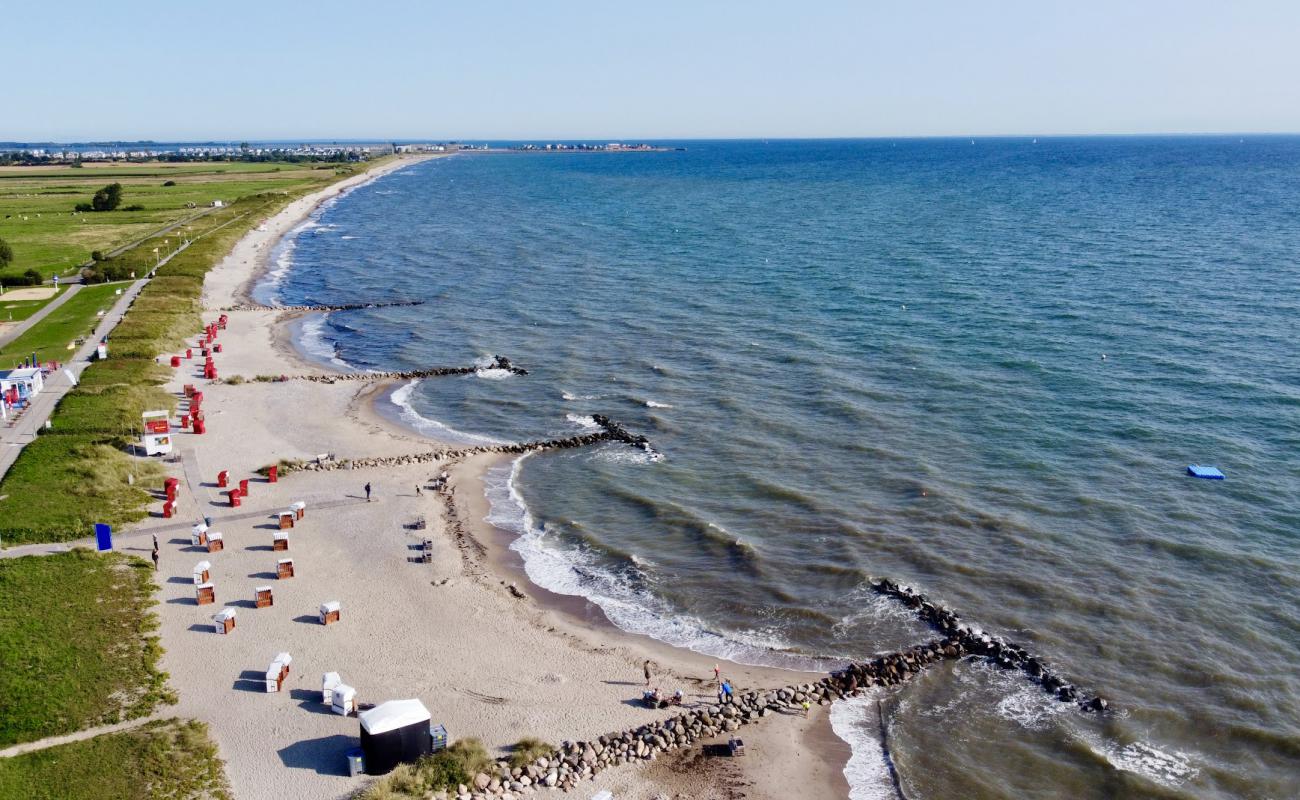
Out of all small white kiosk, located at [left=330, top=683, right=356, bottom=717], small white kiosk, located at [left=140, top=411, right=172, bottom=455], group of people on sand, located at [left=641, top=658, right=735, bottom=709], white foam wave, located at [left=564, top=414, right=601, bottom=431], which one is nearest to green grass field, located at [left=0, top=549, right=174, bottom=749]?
small white kiosk, located at [left=330, top=683, right=356, bottom=717]

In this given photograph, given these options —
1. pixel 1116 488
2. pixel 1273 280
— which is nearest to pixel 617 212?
pixel 1273 280

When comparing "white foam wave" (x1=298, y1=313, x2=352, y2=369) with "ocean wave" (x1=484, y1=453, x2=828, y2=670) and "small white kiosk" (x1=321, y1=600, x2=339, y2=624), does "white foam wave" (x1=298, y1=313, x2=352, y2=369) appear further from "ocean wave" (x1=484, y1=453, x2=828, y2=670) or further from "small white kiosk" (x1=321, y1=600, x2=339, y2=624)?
"small white kiosk" (x1=321, y1=600, x2=339, y2=624)

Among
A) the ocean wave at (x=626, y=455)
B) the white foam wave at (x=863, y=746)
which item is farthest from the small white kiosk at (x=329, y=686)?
the ocean wave at (x=626, y=455)

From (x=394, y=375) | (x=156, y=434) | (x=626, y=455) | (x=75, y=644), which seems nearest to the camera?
(x=75, y=644)

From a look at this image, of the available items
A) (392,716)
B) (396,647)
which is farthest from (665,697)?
(396,647)

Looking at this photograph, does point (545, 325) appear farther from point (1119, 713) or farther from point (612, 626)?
point (1119, 713)

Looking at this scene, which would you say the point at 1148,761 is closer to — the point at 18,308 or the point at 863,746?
the point at 863,746

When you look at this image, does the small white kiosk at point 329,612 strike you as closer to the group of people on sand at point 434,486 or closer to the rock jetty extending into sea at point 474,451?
the group of people on sand at point 434,486
